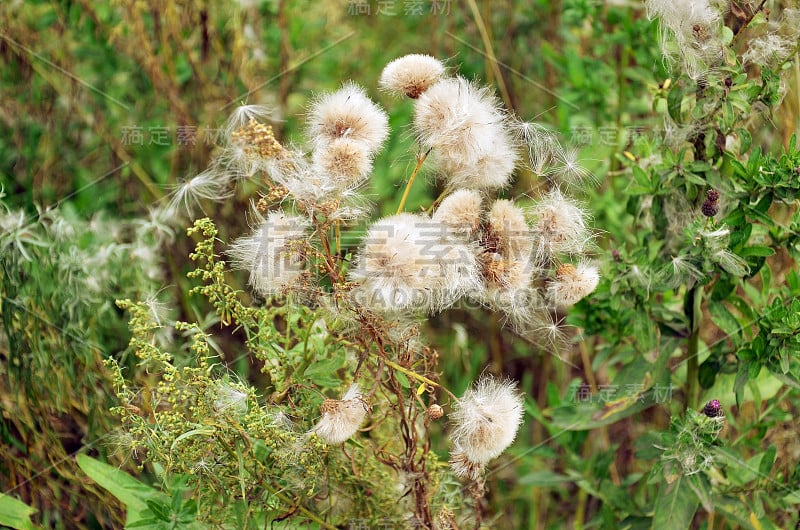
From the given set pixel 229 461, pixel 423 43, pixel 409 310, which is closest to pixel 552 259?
pixel 409 310

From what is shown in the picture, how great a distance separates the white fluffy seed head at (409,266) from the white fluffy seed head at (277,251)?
0.07 m

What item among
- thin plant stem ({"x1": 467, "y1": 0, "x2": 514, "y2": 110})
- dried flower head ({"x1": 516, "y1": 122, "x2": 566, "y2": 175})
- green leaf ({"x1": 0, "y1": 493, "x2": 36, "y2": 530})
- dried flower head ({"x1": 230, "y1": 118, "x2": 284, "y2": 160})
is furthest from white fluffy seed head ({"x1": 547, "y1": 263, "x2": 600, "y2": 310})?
thin plant stem ({"x1": 467, "y1": 0, "x2": 514, "y2": 110})

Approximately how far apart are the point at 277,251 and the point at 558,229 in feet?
1.03

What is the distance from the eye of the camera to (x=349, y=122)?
0.98 m

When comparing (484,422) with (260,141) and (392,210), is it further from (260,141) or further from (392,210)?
(392,210)

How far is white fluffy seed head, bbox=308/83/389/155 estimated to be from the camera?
3.18 feet

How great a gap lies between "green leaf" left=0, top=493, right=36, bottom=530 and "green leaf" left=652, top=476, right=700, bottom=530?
0.80m

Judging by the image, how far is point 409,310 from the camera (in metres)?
0.94

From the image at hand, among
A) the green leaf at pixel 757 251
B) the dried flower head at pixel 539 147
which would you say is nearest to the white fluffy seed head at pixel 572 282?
the dried flower head at pixel 539 147

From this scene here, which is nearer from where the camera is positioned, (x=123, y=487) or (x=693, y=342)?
(x=123, y=487)

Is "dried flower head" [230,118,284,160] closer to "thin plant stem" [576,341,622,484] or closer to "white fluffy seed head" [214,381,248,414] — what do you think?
"white fluffy seed head" [214,381,248,414]

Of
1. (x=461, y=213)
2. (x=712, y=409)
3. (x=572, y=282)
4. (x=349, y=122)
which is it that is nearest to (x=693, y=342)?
(x=712, y=409)

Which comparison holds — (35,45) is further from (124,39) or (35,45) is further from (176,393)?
(176,393)

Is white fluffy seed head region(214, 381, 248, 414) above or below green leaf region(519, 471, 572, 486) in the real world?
above
